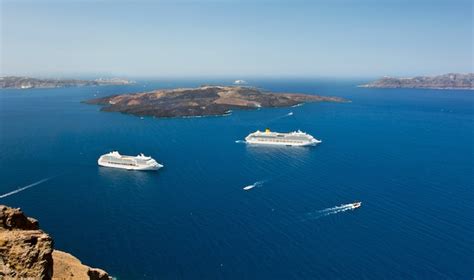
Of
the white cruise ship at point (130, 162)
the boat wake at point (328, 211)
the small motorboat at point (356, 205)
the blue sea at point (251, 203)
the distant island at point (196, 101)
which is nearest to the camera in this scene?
the blue sea at point (251, 203)

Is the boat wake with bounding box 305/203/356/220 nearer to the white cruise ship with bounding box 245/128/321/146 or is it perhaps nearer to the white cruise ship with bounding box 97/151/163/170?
the white cruise ship with bounding box 97/151/163/170

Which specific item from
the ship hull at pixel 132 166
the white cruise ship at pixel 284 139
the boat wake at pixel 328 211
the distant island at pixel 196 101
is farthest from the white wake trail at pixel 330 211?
the distant island at pixel 196 101

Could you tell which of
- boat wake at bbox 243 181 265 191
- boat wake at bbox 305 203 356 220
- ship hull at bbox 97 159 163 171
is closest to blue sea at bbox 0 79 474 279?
boat wake at bbox 305 203 356 220

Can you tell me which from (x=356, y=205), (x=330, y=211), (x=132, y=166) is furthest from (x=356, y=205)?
(x=132, y=166)

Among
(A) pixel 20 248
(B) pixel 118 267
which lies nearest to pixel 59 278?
(A) pixel 20 248

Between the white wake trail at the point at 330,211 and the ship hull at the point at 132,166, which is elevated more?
the white wake trail at the point at 330,211

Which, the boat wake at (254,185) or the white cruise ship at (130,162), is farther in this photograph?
the white cruise ship at (130,162)

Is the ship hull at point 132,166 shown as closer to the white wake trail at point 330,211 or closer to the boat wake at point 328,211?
the boat wake at point 328,211
